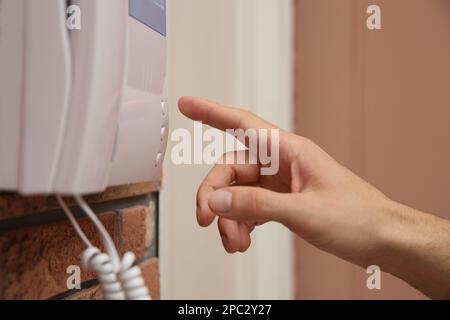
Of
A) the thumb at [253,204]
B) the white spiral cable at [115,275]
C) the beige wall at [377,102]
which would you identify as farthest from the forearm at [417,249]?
the beige wall at [377,102]

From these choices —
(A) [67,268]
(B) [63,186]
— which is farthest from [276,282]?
(B) [63,186]

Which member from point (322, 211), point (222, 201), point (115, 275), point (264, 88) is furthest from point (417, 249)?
point (264, 88)

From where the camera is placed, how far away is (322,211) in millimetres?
504

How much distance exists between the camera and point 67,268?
488 millimetres

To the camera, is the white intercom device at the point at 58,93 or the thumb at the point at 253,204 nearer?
the white intercom device at the point at 58,93

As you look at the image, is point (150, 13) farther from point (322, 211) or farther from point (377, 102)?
point (377, 102)

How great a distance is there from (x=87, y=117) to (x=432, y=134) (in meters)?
0.96

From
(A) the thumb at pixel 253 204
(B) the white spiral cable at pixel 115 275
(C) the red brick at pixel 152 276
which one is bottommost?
(C) the red brick at pixel 152 276

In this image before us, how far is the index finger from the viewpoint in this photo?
597 millimetres

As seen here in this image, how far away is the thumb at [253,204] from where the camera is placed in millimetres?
459

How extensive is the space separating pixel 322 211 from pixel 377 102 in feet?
2.39

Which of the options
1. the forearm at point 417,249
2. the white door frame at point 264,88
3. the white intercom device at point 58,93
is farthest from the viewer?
the white door frame at point 264,88

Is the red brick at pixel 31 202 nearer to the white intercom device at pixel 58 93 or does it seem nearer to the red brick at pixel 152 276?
the white intercom device at pixel 58 93
